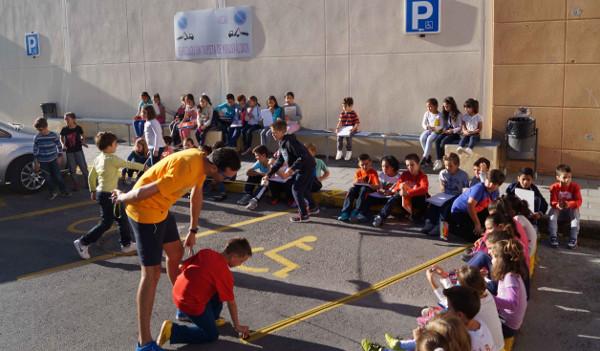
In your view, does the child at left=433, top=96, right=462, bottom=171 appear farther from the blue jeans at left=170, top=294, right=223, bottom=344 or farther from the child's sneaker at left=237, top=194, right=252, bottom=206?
the blue jeans at left=170, top=294, right=223, bottom=344

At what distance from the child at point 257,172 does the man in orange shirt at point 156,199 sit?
16.9ft

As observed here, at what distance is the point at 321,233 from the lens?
30.1ft

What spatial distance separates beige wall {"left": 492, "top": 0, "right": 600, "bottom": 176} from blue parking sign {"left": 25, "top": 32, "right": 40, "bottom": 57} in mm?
14145

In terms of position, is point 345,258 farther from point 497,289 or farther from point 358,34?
point 358,34

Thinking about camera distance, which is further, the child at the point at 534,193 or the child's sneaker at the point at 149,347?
the child at the point at 534,193

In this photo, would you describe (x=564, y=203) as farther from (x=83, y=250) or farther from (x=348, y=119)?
(x=83, y=250)

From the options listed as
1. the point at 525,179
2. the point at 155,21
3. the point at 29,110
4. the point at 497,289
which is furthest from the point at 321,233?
the point at 29,110

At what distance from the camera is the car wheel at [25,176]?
12.2 m

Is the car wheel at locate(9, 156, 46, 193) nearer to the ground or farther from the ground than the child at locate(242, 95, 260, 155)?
nearer to the ground

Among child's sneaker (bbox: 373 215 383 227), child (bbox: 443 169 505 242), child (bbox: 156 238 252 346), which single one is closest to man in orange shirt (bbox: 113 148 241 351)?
child (bbox: 156 238 252 346)

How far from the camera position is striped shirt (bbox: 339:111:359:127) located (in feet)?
45.6

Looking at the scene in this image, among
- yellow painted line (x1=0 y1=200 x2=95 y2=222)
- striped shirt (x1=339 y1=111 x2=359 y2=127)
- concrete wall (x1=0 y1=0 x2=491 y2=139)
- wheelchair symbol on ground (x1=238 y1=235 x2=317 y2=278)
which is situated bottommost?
wheelchair symbol on ground (x1=238 y1=235 x2=317 y2=278)

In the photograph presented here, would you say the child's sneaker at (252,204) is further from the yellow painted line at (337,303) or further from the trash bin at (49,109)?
the trash bin at (49,109)

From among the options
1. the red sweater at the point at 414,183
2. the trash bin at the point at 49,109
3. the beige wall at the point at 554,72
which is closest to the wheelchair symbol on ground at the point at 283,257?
the red sweater at the point at 414,183
